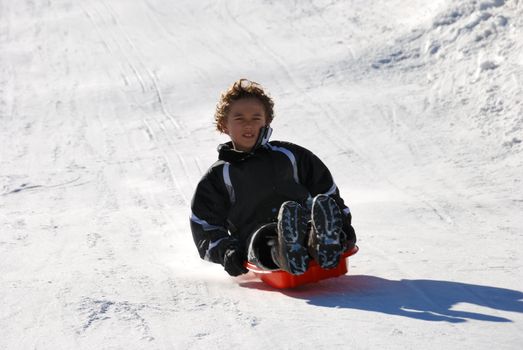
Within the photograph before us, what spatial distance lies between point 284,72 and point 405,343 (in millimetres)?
6876

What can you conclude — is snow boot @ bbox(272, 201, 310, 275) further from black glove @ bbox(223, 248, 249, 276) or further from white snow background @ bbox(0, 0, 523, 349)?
black glove @ bbox(223, 248, 249, 276)

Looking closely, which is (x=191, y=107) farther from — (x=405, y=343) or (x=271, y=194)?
(x=405, y=343)

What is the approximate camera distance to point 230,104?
4.12 meters

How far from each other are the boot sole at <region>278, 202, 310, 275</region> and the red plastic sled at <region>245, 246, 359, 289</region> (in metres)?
0.16

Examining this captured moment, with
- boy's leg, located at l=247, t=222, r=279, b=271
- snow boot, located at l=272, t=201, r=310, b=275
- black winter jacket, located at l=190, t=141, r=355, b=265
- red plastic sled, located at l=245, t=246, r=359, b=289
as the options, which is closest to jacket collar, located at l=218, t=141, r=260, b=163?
black winter jacket, located at l=190, t=141, r=355, b=265

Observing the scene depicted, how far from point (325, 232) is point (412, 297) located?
43cm

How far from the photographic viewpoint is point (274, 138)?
7.62 metres

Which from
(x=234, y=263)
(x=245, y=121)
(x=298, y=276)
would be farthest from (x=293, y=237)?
(x=245, y=121)

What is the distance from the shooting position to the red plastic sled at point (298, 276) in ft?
11.5

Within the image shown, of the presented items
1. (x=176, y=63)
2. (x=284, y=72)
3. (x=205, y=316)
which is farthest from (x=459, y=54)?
(x=205, y=316)

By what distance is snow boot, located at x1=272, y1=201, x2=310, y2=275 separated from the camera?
3291 mm

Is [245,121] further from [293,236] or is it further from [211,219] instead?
[293,236]

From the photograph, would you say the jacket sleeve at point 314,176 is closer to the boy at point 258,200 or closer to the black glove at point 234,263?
the boy at point 258,200

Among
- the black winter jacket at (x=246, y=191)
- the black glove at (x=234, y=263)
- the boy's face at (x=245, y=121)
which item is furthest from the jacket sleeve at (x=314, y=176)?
the black glove at (x=234, y=263)
